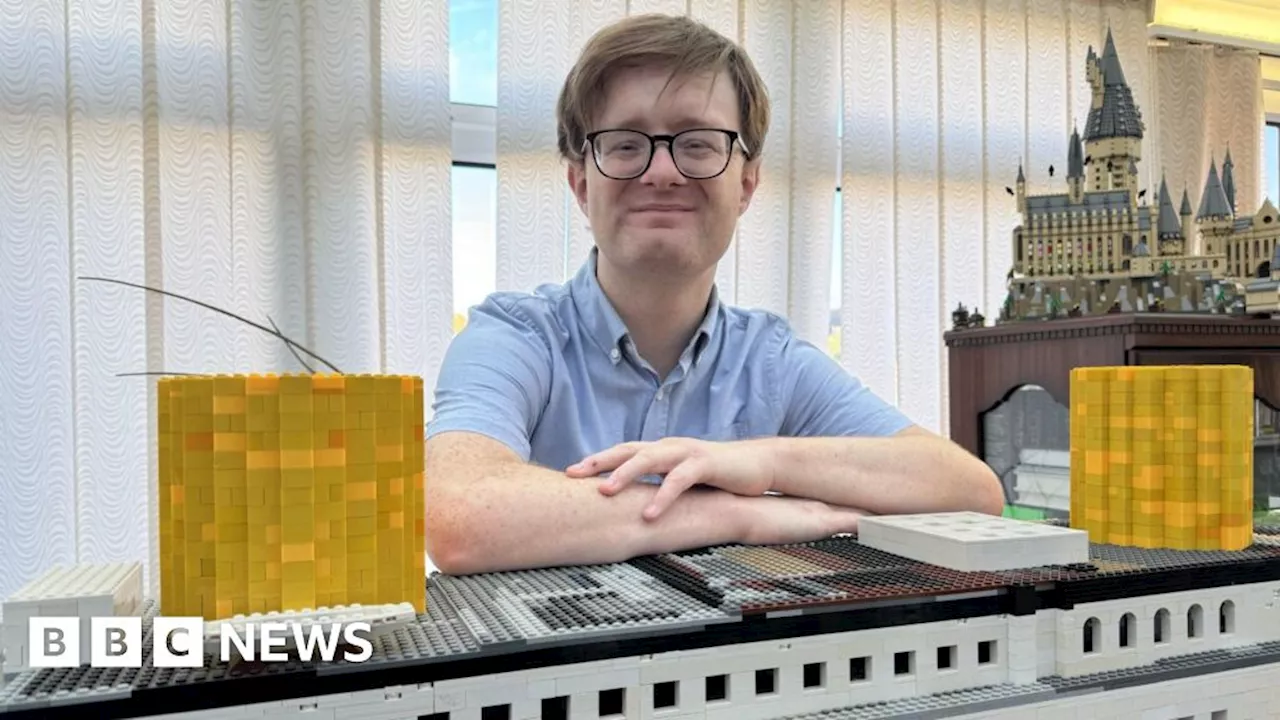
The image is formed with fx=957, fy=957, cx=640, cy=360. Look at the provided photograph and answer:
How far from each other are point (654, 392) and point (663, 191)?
1.34 feet

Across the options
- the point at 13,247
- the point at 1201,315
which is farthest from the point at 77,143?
the point at 1201,315

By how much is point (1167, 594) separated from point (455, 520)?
2.76ft

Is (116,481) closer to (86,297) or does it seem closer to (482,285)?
(86,297)

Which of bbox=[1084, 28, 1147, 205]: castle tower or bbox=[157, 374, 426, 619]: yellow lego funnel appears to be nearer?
bbox=[157, 374, 426, 619]: yellow lego funnel

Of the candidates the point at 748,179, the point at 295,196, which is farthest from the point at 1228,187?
the point at 295,196

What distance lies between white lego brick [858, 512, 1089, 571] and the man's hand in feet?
0.61

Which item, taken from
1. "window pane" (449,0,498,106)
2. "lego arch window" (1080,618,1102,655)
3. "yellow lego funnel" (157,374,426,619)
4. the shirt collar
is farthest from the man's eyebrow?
"window pane" (449,0,498,106)

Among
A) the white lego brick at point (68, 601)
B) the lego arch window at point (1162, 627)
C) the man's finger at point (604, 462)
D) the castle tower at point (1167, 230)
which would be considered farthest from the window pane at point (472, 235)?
the lego arch window at point (1162, 627)

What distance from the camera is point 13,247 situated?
2865mm

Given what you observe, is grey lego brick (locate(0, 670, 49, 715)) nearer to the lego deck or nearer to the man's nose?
the lego deck

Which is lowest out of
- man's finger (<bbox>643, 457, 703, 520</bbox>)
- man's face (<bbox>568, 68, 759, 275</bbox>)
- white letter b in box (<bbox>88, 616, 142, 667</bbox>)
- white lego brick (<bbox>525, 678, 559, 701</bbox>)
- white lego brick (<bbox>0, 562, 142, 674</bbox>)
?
white lego brick (<bbox>525, 678, 559, 701</bbox>)

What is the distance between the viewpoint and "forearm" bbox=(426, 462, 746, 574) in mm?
1150

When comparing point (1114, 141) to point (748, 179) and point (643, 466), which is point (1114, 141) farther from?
point (643, 466)

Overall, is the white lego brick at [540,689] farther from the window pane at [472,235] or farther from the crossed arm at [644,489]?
the window pane at [472,235]
